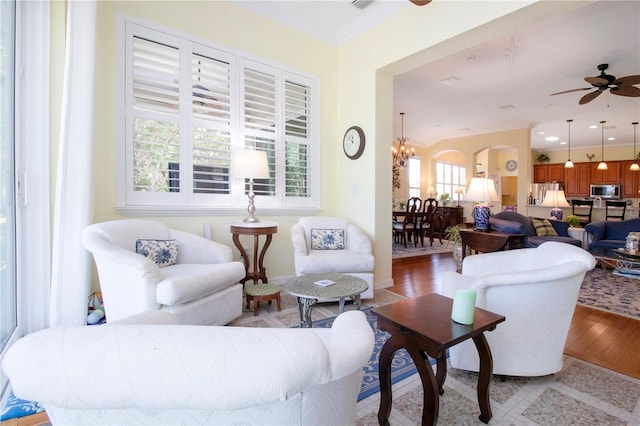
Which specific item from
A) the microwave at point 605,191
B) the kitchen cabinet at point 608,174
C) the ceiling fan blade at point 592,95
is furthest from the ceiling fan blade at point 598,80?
the kitchen cabinet at point 608,174

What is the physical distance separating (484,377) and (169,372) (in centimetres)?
152

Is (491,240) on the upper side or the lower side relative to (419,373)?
upper

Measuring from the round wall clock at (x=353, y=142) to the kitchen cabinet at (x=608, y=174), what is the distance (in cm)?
1084

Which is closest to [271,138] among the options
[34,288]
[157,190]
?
[157,190]

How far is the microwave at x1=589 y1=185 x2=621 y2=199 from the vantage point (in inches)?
394

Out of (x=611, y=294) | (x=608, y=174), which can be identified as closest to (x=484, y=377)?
(x=611, y=294)

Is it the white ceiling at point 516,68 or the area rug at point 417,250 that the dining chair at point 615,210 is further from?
the area rug at point 417,250

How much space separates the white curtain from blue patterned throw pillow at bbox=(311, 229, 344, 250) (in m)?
2.09

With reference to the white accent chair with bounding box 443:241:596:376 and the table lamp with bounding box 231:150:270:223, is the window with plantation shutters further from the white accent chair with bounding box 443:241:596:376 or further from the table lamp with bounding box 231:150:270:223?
the white accent chair with bounding box 443:241:596:376

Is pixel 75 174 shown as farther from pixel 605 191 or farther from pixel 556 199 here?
pixel 605 191

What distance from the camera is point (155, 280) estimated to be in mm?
2135

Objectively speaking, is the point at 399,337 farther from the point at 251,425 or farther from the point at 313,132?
the point at 313,132

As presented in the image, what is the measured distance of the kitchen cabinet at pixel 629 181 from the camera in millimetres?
9742

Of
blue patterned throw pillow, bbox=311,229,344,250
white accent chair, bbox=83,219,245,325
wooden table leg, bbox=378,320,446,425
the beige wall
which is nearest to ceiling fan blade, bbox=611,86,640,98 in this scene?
the beige wall
